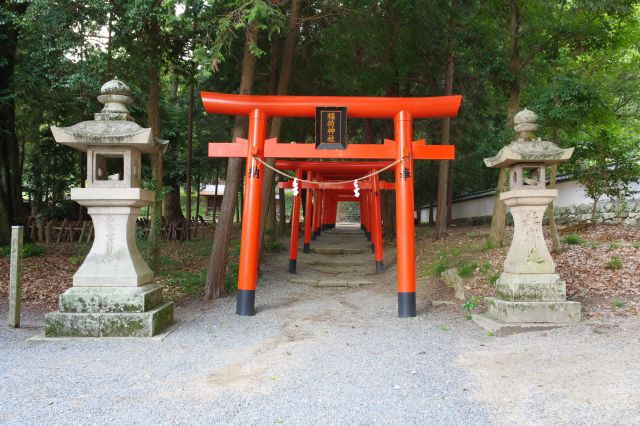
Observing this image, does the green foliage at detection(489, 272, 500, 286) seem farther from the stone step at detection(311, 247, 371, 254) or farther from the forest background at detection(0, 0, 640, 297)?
the stone step at detection(311, 247, 371, 254)

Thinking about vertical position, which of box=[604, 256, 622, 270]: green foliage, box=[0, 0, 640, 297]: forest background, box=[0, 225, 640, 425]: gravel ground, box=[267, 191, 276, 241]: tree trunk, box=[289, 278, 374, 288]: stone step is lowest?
box=[289, 278, 374, 288]: stone step

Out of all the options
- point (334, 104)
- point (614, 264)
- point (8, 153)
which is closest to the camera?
point (334, 104)

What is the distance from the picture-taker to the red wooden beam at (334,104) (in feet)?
22.2

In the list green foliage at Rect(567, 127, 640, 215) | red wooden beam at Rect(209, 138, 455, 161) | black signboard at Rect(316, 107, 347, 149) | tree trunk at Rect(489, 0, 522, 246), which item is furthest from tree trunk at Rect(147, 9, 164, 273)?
green foliage at Rect(567, 127, 640, 215)

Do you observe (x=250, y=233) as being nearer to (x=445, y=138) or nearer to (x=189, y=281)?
(x=189, y=281)

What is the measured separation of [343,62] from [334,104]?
5.02m

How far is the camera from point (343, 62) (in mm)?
11359

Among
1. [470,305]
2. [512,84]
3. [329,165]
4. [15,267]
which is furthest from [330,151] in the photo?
[512,84]

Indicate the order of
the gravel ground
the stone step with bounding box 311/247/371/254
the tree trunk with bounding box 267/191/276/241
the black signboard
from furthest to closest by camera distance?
the tree trunk with bounding box 267/191/276/241 → the stone step with bounding box 311/247/371/254 → the black signboard → the gravel ground

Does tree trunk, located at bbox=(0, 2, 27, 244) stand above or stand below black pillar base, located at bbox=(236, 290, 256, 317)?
above

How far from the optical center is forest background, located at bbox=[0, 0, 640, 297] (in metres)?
7.72

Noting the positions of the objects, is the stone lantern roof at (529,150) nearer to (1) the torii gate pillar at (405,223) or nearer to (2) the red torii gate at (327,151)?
(2) the red torii gate at (327,151)

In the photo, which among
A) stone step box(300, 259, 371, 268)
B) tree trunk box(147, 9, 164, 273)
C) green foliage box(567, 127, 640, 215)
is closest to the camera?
tree trunk box(147, 9, 164, 273)

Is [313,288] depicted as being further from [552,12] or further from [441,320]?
[552,12]
